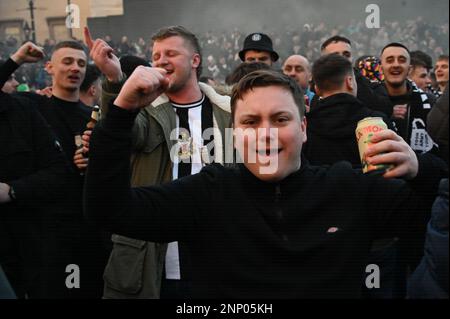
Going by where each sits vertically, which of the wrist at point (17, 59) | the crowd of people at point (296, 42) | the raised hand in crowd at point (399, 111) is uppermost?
the crowd of people at point (296, 42)

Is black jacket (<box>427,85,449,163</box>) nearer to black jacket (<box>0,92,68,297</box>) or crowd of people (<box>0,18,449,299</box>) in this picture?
crowd of people (<box>0,18,449,299</box>)

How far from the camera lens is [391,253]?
120 inches

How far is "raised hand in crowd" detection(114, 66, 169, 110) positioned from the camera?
5.12 ft

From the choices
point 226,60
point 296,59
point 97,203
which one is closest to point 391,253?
point 97,203

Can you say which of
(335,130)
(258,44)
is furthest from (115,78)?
(258,44)

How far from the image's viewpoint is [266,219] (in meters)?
1.74

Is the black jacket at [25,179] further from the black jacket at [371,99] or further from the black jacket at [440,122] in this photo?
the black jacket at [440,122]

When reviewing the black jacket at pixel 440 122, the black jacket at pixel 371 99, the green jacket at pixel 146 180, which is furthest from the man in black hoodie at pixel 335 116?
the black jacket at pixel 440 122

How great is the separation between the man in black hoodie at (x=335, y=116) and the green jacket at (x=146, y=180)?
55cm

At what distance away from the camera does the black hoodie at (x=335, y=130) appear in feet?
10.1

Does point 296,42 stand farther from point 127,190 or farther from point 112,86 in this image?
point 127,190

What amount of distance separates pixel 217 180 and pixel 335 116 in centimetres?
145
